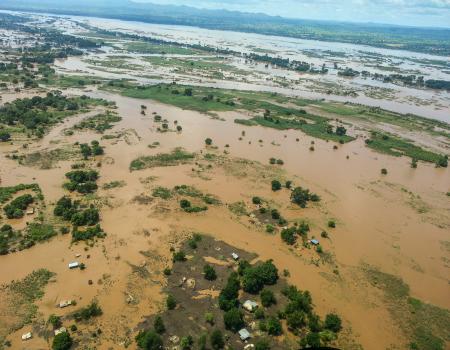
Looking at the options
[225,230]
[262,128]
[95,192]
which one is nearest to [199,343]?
[225,230]

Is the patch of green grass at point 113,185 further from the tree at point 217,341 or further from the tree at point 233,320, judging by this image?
the tree at point 217,341

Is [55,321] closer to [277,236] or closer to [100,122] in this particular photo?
[277,236]

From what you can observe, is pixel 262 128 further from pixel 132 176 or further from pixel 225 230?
pixel 225 230

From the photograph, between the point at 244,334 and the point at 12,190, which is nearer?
the point at 244,334

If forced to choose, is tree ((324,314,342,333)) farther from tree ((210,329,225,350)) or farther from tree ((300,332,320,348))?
tree ((210,329,225,350))

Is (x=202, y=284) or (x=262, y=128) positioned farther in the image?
(x=262, y=128)

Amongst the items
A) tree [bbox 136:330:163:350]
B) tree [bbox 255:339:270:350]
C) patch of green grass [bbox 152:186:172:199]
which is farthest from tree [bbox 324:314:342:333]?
patch of green grass [bbox 152:186:172:199]

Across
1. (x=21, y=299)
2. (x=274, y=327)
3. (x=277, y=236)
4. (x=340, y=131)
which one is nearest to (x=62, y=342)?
(x=21, y=299)
